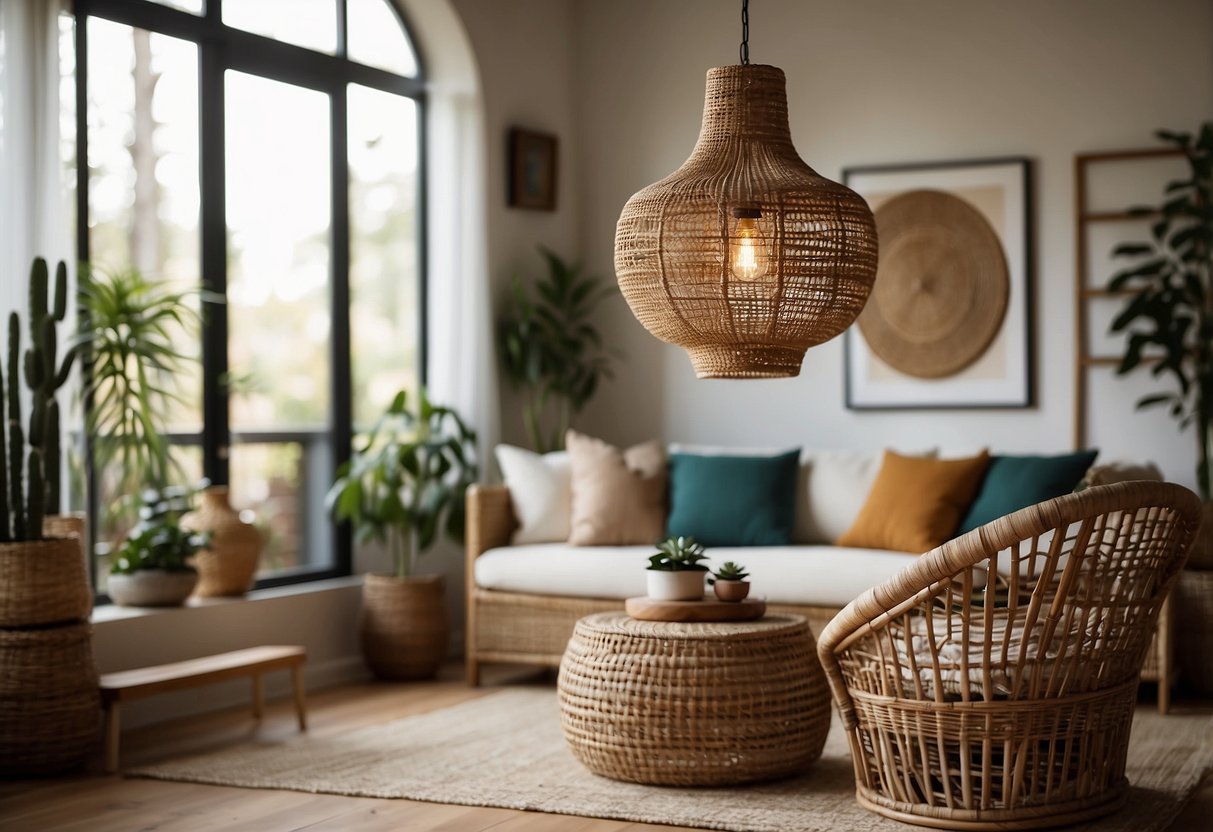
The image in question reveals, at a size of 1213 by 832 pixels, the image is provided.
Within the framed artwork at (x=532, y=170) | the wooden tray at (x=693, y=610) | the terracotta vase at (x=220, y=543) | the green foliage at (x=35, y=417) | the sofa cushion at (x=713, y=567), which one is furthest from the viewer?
the framed artwork at (x=532, y=170)

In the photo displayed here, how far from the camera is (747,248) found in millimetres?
3027

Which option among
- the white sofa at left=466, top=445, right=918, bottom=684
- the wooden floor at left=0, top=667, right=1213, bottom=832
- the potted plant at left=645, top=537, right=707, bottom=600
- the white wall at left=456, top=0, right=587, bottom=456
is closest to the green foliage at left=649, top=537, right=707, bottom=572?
the potted plant at left=645, top=537, right=707, bottom=600

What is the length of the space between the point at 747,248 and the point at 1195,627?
2.71 m

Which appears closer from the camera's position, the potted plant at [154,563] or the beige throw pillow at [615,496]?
the potted plant at [154,563]

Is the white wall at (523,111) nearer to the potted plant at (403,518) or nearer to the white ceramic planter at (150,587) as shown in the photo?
the potted plant at (403,518)

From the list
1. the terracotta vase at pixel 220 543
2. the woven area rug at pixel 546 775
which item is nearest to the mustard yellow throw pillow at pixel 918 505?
the woven area rug at pixel 546 775

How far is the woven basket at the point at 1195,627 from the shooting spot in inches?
192

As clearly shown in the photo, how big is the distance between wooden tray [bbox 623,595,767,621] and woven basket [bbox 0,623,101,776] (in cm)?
151

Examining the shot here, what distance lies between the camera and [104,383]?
4.73m

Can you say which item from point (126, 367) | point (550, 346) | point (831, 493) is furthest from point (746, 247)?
point (550, 346)

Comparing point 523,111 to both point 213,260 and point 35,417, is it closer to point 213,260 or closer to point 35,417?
point 213,260

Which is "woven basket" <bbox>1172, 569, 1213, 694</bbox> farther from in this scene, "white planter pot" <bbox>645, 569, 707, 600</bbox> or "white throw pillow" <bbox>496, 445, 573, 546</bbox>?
"white throw pillow" <bbox>496, 445, 573, 546</bbox>

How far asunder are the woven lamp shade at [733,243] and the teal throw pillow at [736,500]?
209 centimetres

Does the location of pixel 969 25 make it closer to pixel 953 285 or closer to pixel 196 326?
pixel 953 285
